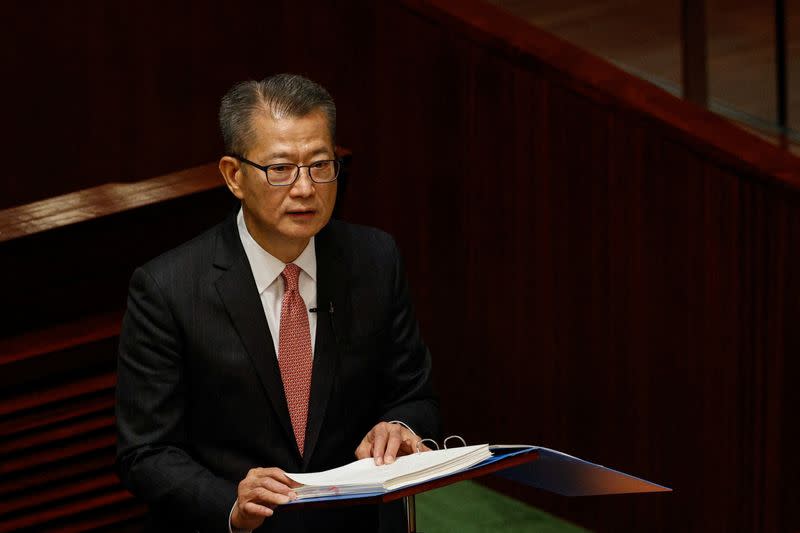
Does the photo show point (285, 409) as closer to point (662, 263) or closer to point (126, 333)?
point (126, 333)

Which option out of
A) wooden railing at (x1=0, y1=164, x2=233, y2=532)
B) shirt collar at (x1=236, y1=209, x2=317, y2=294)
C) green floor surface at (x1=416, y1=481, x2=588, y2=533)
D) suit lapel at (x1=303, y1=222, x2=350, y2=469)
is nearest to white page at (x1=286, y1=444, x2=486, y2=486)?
suit lapel at (x1=303, y1=222, x2=350, y2=469)

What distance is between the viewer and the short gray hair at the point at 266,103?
156 centimetres

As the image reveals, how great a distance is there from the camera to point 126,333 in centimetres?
161

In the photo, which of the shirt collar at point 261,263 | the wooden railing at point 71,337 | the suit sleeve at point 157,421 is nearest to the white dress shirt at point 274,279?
the shirt collar at point 261,263

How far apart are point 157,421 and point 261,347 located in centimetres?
16

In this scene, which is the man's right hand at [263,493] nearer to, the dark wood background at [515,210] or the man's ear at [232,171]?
the man's ear at [232,171]

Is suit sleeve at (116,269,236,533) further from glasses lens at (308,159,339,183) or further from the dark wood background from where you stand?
the dark wood background

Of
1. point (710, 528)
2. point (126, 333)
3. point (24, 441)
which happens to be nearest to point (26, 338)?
point (24, 441)

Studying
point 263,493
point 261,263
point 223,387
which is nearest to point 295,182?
point 261,263

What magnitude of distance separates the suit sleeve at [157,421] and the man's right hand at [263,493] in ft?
0.40

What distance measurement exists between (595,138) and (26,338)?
107 centimetres

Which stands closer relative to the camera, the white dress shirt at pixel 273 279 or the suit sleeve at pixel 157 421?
the suit sleeve at pixel 157 421

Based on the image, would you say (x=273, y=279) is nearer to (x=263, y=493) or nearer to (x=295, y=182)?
(x=295, y=182)

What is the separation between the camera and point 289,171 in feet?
5.11
